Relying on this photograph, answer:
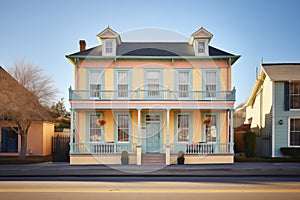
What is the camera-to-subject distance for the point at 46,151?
2427 centimetres

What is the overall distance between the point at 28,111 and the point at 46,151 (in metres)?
4.83

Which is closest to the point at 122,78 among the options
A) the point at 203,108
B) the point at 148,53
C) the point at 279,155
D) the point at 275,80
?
the point at 148,53

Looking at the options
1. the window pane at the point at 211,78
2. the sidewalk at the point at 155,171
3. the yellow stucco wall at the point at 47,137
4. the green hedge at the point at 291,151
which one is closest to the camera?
the sidewalk at the point at 155,171

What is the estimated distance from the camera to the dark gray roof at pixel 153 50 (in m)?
21.8

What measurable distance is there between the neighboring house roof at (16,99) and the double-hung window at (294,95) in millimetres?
17595

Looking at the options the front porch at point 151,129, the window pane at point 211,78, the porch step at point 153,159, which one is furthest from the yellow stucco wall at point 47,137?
the window pane at point 211,78

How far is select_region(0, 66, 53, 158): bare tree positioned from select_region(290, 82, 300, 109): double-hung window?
17574mm

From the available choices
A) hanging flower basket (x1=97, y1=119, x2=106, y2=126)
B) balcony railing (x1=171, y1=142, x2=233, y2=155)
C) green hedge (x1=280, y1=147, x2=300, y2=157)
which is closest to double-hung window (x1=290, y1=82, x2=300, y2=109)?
green hedge (x1=280, y1=147, x2=300, y2=157)

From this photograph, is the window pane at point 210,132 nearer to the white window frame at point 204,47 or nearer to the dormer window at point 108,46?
the white window frame at point 204,47

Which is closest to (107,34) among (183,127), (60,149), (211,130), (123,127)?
(123,127)

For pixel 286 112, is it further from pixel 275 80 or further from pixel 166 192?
pixel 166 192

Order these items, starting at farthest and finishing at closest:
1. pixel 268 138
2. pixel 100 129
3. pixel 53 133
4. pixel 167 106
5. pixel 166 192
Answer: pixel 53 133 < pixel 268 138 < pixel 100 129 < pixel 167 106 < pixel 166 192

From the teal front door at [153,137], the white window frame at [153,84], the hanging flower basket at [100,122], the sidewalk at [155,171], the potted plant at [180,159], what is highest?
the white window frame at [153,84]

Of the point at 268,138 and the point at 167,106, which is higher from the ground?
the point at 167,106
